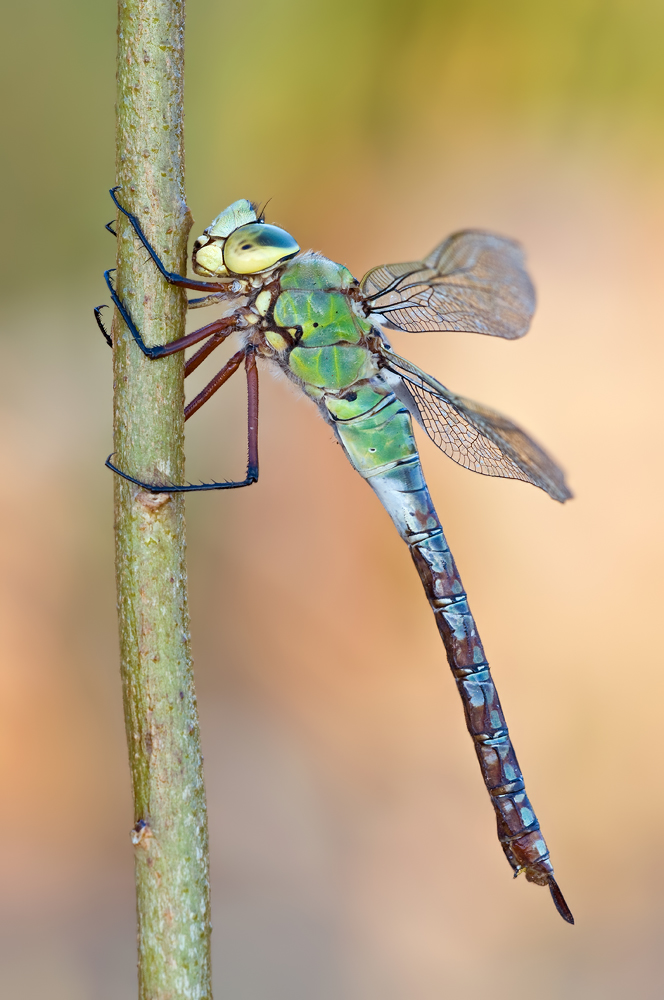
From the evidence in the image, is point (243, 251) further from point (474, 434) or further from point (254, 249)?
point (474, 434)

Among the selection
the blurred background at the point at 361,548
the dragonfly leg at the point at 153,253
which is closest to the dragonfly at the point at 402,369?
the dragonfly leg at the point at 153,253

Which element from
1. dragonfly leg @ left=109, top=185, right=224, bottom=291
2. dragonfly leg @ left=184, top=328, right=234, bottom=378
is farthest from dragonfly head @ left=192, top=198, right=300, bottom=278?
dragonfly leg @ left=109, top=185, right=224, bottom=291

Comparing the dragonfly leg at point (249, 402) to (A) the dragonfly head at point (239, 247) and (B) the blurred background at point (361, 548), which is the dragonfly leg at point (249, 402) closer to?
(A) the dragonfly head at point (239, 247)

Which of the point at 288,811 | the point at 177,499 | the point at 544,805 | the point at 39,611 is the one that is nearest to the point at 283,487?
the point at 39,611

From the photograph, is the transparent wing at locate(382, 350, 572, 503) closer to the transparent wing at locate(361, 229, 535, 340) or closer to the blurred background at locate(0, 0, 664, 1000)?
the transparent wing at locate(361, 229, 535, 340)

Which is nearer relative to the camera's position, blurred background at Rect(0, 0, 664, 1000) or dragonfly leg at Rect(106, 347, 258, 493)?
dragonfly leg at Rect(106, 347, 258, 493)
